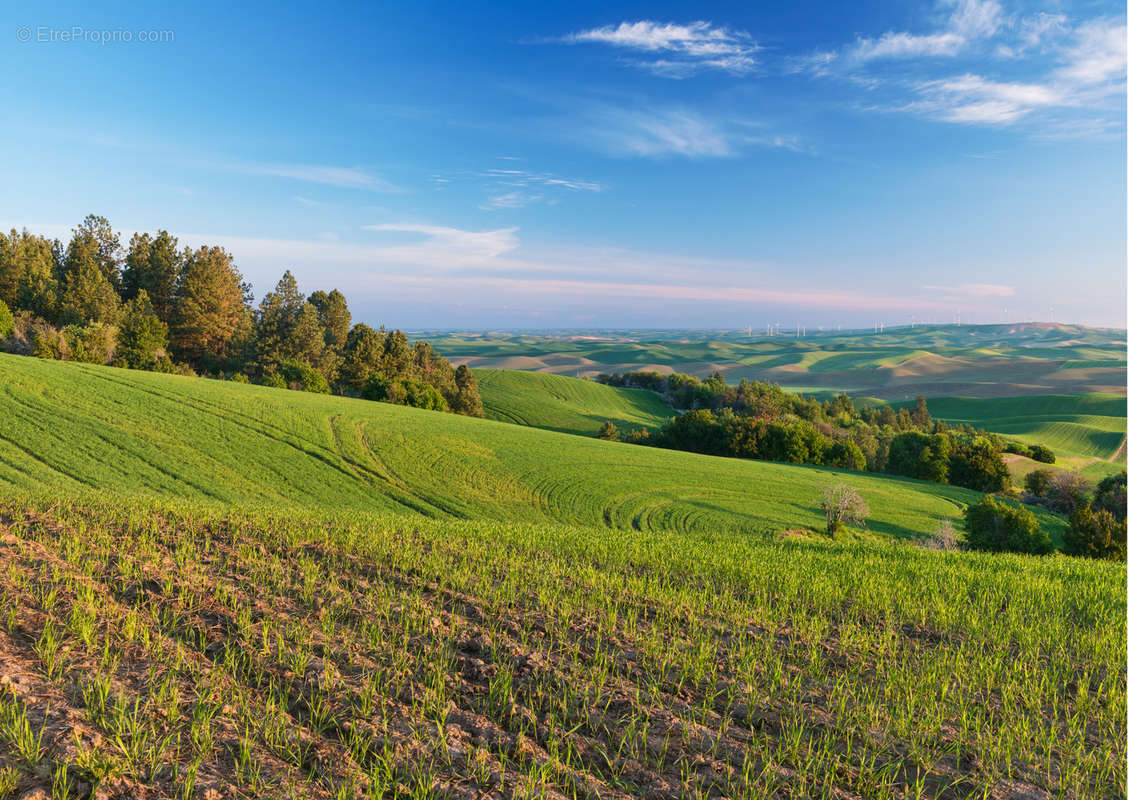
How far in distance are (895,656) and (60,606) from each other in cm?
957

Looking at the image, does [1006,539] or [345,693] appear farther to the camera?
[1006,539]

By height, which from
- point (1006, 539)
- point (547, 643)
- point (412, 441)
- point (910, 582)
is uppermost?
point (547, 643)

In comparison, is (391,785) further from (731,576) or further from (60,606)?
(731,576)

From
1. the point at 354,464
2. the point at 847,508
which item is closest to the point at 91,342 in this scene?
the point at 354,464

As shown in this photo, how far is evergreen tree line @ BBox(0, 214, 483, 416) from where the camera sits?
A: 6231cm

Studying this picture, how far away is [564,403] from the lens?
107 meters

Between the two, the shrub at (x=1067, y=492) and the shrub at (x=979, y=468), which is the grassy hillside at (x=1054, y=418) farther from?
the shrub at (x=979, y=468)

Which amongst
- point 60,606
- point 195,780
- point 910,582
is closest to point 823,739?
point 195,780

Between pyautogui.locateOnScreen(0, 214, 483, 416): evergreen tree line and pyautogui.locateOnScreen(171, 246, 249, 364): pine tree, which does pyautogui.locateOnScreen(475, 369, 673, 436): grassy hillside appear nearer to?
pyautogui.locateOnScreen(0, 214, 483, 416): evergreen tree line

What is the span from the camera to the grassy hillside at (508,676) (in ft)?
13.8

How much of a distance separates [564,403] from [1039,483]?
69.8m

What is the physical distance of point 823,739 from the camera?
504 centimetres

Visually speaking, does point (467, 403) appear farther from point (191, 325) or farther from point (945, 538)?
point (945, 538)

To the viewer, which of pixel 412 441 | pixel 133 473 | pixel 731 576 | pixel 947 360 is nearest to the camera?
pixel 731 576
